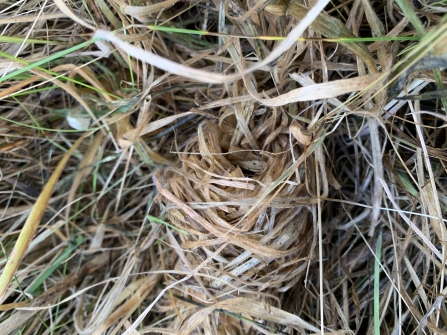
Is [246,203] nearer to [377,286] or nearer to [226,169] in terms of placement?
[226,169]

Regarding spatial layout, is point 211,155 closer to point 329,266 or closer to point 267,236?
point 267,236

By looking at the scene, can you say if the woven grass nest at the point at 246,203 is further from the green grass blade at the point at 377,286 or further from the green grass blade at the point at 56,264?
the green grass blade at the point at 56,264

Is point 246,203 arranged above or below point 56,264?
above

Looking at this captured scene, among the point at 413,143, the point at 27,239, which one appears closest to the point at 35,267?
the point at 27,239

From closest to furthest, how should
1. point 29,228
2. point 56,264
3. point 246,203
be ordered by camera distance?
point 246,203
point 29,228
point 56,264

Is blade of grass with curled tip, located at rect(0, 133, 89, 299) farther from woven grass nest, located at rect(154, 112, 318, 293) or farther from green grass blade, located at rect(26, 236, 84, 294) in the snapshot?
woven grass nest, located at rect(154, 112, 318, 293)

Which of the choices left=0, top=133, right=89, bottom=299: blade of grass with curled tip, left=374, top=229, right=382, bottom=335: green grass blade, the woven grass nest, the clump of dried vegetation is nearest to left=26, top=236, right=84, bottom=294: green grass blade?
the clump of dried vegetation

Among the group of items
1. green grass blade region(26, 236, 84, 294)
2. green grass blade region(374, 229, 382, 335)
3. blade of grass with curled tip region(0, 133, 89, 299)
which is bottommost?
green grass blade region(374, 229, 382, 335)

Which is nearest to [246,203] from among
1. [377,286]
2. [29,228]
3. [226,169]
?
[226,169]
